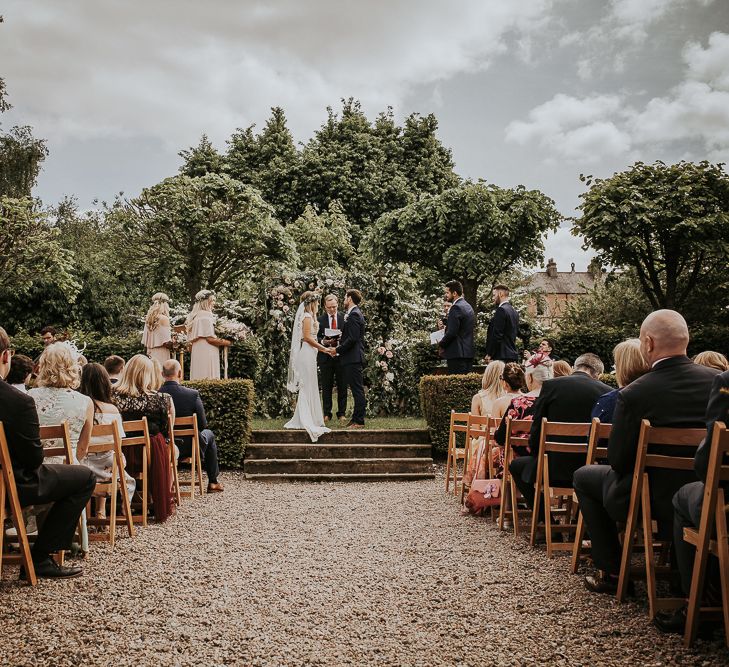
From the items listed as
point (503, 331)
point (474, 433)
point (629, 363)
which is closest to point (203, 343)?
point (503, 331)

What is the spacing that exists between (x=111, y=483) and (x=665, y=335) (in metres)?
4.33

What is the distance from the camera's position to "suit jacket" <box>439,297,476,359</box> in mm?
11445

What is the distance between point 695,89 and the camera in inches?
576

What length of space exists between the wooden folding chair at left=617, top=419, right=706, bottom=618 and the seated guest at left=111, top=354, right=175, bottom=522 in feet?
14.5

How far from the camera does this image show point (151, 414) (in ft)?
23.6

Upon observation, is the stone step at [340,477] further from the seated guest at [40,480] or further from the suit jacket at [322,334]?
the seated guest at [40,480]

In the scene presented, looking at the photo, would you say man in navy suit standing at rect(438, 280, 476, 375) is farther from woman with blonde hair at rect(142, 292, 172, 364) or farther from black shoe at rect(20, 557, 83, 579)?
black shoe at rect(20, 557, 83, 579)

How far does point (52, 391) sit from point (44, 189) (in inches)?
1088

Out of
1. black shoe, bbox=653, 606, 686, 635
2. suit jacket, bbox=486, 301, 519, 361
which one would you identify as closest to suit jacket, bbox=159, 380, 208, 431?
suit jacket, bbox=486, 301, 519, 361

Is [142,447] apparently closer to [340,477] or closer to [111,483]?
[111,483]

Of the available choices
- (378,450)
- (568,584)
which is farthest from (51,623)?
(378,450)

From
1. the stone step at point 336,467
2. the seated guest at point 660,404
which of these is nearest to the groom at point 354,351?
the stone step at point 336,467

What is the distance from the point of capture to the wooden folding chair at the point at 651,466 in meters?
3.84

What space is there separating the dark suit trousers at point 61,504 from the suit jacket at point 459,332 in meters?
7.41
